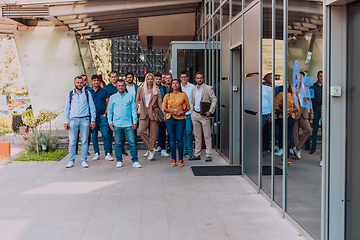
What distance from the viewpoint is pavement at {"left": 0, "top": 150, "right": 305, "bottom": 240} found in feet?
14.3

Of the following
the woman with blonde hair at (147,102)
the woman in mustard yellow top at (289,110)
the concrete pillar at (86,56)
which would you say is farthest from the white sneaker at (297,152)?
the concrete pillar at (86,56)

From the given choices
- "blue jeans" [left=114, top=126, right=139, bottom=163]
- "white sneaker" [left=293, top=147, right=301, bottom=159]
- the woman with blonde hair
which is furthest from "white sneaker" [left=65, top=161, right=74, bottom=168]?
"white sneaker" [left=293, top=147, right=301, bottom=159]

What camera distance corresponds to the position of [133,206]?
533 centimetres

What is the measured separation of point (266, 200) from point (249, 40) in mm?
2549

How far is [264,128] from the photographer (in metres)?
5.64

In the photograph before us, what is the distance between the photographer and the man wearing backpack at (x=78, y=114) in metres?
8.08

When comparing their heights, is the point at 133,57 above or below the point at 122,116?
above

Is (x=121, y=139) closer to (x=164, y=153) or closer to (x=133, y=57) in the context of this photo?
(x=164, y=153)

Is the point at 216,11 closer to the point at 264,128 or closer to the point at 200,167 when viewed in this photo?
the point at 200,167

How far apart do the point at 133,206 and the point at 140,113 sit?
3.51m

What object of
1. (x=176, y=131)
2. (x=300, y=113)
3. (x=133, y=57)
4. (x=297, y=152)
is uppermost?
(x=133, y=57)

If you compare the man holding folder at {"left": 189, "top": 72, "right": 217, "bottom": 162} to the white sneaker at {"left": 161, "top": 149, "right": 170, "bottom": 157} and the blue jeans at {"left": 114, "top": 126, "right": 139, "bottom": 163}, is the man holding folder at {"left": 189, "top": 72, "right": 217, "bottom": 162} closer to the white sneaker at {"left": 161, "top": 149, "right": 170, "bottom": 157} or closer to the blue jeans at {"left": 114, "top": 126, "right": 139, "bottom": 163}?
the white sneaker at {"left": 161, "top": 149, "right": 170, "bottom": 157}

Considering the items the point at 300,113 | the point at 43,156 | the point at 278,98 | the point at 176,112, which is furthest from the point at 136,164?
the point at 300,113

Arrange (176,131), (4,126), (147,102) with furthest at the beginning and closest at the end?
1. (4,126)
2. (147,102)
3. (176,131)
